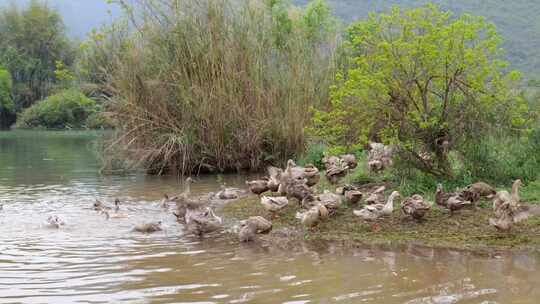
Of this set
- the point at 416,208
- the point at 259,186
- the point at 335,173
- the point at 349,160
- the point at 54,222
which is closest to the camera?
the point at 416,208

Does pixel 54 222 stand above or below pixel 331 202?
below

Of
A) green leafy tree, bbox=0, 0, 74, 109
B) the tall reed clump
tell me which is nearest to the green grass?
the tall reed clump

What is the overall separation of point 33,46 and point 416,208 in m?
74.2

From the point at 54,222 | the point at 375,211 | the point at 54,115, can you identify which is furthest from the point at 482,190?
the point at 54,115

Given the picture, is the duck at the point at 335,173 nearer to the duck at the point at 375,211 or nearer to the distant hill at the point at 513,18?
the duck at the point at 375,211

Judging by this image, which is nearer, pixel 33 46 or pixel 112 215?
pixel 112 215

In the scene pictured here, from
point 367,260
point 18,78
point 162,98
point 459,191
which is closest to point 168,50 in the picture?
point 162,98

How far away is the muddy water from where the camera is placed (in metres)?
6.11

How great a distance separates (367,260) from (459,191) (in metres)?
2.38

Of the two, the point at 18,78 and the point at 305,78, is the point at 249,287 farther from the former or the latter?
the point at 18,78

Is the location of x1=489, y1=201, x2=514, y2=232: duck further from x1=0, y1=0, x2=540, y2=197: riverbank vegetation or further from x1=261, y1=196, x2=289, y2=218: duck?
x1=261, y1=196, x2=289, y2=218: duck

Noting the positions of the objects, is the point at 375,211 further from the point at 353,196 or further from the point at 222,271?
the point at 222,271

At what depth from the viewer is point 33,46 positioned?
7606cm

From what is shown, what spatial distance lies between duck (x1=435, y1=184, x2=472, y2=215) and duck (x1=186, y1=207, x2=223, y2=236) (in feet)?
9.93
